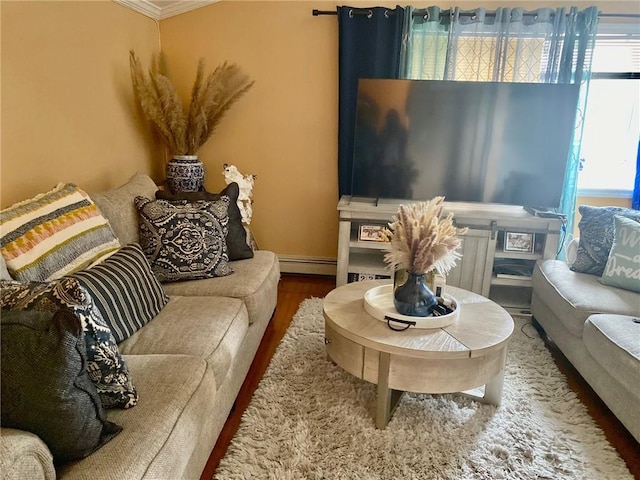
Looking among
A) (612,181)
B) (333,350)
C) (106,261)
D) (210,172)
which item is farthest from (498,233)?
(106,261)

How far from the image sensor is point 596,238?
2645 millimetres

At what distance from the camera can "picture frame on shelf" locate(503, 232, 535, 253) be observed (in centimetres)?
313

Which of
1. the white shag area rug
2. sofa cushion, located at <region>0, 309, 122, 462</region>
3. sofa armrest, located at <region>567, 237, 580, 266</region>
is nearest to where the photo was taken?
sofa cushion, located at <region>0, 309, 122, 462</region>

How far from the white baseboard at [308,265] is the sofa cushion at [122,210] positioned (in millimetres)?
1587

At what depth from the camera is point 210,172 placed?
12.4 ft

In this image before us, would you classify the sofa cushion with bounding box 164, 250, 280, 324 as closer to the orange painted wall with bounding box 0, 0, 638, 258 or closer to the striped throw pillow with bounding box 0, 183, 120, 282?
the striped throw pillow with bounding box 0, 183, 120, 282

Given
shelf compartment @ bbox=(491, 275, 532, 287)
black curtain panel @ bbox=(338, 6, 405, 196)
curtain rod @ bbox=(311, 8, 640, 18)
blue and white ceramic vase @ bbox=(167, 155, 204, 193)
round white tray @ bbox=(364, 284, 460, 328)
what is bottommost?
shelf compartment @ bbox=(491, 275, 532, 287)

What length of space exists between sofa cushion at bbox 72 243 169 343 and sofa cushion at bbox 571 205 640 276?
2313mm

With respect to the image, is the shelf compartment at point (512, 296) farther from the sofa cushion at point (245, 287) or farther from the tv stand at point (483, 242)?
the sofa cushion at point (245, 287)

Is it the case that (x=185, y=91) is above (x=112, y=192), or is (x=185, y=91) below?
above

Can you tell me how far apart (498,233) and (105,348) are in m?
2.69

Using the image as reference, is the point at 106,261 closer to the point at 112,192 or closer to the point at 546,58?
the point at 112,192

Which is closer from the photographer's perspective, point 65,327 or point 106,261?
point 65,327

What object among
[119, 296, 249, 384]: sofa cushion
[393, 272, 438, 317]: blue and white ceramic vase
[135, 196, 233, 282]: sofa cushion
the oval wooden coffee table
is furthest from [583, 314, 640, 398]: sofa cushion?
[135, 196, 233, 282]: sofa cushion
